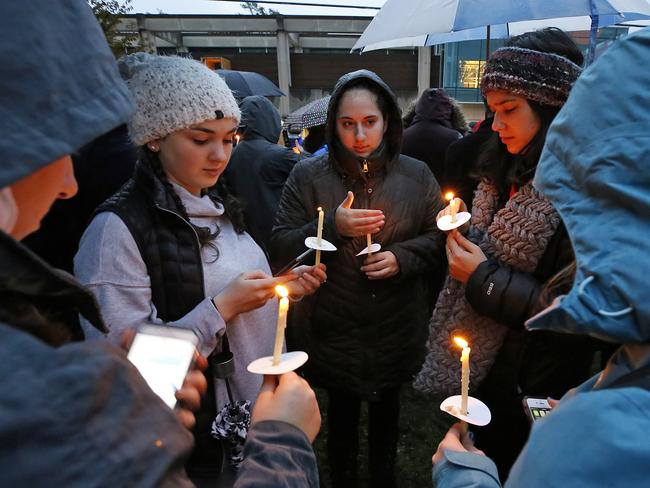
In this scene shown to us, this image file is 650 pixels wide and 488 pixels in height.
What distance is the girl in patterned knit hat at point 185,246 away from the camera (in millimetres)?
1655

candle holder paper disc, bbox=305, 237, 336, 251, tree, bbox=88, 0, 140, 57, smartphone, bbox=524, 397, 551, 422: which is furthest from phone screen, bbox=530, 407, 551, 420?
tree, bbox=88, 0, 140, 57

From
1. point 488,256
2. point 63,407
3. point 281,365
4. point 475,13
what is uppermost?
point 475,13

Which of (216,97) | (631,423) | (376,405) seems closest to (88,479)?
(631,423)

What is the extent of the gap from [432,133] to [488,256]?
282 centimetres

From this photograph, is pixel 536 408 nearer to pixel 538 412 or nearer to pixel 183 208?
pixel 538 412

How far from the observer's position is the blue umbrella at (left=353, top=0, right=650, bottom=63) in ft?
9.61

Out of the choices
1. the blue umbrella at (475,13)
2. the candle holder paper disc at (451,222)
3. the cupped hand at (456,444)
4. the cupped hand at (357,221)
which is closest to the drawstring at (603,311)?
the cupped hand at (456,444)

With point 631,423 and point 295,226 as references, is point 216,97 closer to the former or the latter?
point 295,226

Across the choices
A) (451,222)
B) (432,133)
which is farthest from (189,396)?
(432,133)

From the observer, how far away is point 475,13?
3.22 m

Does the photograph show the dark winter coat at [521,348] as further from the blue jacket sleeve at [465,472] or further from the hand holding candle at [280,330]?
the hand holding candle at [280,330]

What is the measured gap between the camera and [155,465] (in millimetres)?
597

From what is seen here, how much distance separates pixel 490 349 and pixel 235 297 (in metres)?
1.25

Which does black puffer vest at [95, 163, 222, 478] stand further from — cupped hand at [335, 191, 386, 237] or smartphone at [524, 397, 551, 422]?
smartphone at [524, 397, 551, 422]
